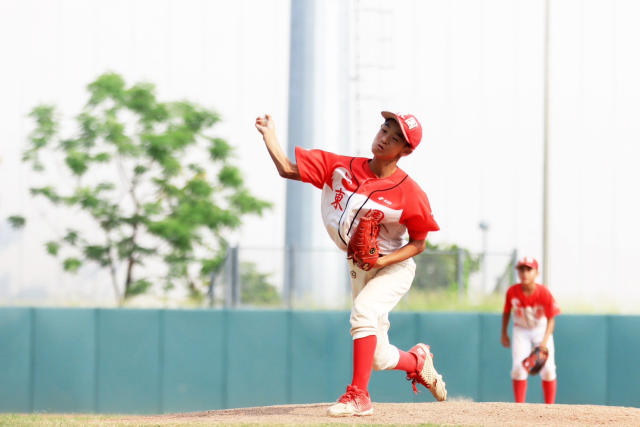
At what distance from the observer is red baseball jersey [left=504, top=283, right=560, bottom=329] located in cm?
970

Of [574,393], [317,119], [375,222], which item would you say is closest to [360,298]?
[375,222]

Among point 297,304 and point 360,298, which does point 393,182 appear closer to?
point 360,298

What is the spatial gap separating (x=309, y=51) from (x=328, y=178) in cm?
1120

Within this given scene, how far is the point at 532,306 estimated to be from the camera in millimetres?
9773

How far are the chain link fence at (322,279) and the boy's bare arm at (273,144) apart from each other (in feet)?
23.3

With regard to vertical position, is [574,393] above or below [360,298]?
below

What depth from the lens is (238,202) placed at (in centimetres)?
3175

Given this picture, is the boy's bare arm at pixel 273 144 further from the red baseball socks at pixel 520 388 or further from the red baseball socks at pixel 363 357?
the red baseball socks at pixel 520 388

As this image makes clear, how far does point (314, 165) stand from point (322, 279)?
8.55 m

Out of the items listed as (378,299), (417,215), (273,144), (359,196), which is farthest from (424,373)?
(273,144)

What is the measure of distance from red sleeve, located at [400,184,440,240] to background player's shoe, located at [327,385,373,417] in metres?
1.07

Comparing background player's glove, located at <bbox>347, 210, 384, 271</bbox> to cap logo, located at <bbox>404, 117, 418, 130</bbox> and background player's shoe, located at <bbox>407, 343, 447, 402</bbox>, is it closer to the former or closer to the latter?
cap logo, located at <bbox>404, 117, 418, 130</bbox>

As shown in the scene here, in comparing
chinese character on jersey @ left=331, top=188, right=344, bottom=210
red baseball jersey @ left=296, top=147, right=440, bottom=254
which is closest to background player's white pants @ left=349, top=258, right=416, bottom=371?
red baseball jersey @ left=296, top=147, right=440, bottom=254

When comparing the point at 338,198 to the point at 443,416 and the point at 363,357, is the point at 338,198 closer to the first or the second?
the point at 363,357
